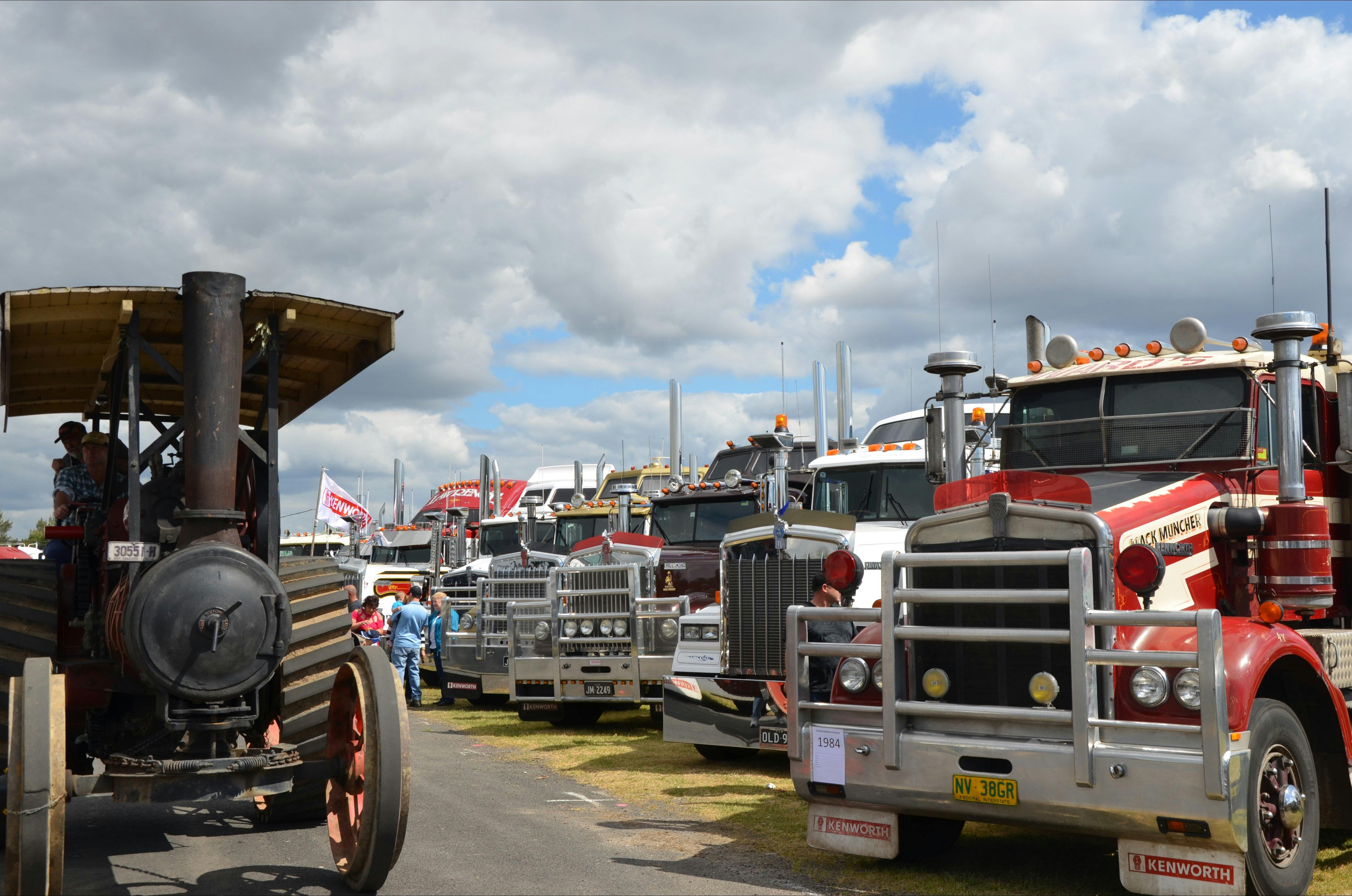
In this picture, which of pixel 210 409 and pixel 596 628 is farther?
pixel 596 628

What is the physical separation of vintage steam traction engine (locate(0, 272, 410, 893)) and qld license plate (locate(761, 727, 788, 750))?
10.9 feet

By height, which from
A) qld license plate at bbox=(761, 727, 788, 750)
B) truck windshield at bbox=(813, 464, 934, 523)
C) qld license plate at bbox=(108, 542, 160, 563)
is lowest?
qld license plate at bbox=(761, 727, 788, 750)

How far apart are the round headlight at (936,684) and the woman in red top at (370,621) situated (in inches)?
488

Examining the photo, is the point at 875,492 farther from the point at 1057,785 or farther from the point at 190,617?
the point at 190,617

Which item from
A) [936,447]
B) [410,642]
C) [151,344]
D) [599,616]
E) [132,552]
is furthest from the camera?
[410,642]

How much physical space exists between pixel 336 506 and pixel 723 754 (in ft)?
58.6

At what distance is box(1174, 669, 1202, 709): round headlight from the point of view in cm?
530

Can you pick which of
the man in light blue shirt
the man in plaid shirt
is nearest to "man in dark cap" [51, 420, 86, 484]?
the man in plaid shirt

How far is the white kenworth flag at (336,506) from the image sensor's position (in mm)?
26812

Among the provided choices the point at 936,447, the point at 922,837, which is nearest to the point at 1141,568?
the point at 922,837

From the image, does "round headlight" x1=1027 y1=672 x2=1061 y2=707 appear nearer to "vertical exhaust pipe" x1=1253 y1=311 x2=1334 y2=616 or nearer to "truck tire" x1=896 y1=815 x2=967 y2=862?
"truck tire" x1=896 y1=815 x2=967 y2=862

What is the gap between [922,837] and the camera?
269 inches

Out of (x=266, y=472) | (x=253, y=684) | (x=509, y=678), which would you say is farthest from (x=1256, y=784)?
(x=509, y=678)

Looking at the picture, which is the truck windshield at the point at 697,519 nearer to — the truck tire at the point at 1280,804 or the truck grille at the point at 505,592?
the truck grille at the point at 505,592
